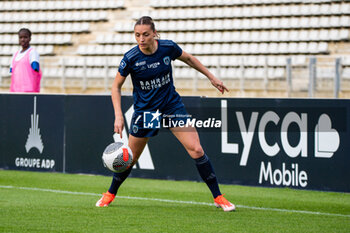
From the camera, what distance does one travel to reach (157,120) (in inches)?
261

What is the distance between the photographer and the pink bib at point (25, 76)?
1113cm

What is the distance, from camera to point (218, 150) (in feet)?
30.6

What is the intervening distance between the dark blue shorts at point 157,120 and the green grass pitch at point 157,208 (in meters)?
0.84

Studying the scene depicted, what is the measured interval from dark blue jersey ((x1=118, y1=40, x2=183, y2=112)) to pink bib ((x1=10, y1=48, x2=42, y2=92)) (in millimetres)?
4873

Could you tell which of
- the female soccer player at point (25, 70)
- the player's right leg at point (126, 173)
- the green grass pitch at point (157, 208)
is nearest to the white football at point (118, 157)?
the player's right leg at point (126, 173)

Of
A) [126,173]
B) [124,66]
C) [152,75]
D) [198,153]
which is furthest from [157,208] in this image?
[124,66]

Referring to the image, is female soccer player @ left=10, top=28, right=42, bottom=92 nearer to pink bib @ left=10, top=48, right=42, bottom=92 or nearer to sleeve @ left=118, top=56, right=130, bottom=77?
pink bib @ left=10, top=48, right=42, bottom=92

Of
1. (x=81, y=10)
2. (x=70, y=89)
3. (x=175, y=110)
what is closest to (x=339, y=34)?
(x=70, y=89)

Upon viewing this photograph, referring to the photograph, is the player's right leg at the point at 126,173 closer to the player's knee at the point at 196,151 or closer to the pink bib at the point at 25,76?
the player's knee at the point at 196,151

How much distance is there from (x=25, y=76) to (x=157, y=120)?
519cm

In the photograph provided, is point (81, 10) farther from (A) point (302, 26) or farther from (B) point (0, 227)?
(B) point (0, 227)

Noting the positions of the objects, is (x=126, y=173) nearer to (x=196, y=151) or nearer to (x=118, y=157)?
(x=118, y=157)

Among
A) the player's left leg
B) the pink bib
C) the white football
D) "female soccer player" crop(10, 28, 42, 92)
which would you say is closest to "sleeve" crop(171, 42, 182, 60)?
the player's left leg

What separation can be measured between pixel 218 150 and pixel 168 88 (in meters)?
2.82
